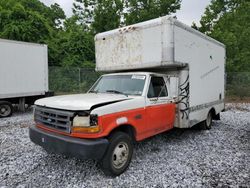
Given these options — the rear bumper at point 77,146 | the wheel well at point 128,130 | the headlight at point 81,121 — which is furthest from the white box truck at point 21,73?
the wheel well at point 128,130

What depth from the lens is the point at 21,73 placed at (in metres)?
9.80

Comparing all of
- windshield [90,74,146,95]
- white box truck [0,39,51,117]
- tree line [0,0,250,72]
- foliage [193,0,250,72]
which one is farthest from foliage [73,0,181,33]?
windshield [90,74,146,95]

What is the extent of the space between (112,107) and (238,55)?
1848 cm

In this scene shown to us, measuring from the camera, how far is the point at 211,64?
7207 mm

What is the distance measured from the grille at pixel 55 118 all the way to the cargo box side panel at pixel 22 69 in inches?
236

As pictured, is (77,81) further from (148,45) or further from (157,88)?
(157,88)

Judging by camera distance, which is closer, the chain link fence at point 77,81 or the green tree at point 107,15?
the chain link fence at point 77,81

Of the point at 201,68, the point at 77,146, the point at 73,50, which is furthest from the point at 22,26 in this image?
the point at 77,146

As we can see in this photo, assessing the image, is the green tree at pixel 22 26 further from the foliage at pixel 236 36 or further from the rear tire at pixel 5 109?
the foliage at pixel 236 36

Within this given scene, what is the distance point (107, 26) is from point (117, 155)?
A: 64.3 ft

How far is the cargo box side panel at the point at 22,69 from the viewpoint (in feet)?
30.5

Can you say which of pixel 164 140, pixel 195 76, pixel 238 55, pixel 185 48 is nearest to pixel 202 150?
pixel 164 140

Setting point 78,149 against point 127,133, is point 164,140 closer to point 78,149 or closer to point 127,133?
point 127,133

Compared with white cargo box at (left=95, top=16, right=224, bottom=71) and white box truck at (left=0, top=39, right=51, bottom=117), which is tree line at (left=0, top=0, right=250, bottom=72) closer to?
white box truck at (left=0, top=39, right=51, bottom=117)
